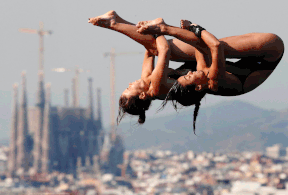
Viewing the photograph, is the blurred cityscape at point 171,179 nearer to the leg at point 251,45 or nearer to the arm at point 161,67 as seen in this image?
the leg at point 251,45

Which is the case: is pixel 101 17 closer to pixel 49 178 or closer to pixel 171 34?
pixel 171 34

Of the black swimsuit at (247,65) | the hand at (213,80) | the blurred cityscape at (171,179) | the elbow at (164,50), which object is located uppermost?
the elbow at (164,50)

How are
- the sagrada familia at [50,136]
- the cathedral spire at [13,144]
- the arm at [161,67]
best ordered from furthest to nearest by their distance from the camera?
the sagrada familia at [50,136] < the cathedral spire at [13,144] < the arm at [161,67]

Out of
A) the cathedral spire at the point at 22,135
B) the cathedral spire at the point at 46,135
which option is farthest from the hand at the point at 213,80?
the cathedral spire at the point at 46,135

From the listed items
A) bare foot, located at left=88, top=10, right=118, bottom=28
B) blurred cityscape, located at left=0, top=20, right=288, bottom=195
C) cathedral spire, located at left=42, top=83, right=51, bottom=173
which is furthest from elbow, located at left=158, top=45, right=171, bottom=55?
cathedral spire, located at left=42, top=83, right=51, bottom=173

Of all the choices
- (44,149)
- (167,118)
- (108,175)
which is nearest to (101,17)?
(44,149)

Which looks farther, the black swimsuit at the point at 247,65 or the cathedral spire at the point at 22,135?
the cathedral spire at the point at 22,135
